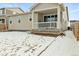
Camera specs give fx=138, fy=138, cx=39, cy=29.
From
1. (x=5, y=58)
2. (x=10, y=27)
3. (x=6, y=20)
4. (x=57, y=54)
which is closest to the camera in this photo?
(x=5, y=58)

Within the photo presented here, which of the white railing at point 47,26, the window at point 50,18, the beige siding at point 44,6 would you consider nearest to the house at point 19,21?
the white railing at point 47,26

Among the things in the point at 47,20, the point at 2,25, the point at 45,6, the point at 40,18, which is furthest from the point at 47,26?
the point at 2,25

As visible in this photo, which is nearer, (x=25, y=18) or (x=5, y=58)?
(x=5, y=58)

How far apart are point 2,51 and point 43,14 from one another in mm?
3884

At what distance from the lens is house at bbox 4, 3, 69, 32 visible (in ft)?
18.8

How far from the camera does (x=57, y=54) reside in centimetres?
312

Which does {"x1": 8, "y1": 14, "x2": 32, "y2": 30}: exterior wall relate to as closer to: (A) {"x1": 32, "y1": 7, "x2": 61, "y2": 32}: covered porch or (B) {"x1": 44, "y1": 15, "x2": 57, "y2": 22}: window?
(A) {"x1": 32, "y1": 7, "x2": 61, "y2": 32}: covered porch

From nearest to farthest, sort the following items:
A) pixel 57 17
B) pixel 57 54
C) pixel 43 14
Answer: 1. pixel 57 54
2. pixel 57 17
3. pixel 43 14

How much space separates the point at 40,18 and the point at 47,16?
0.35 meters

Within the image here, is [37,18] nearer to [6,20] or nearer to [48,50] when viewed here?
[6,20]

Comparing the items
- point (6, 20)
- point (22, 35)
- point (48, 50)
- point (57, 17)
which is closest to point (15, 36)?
point (22, 35)

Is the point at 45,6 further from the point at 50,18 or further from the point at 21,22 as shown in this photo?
the point at 21,22

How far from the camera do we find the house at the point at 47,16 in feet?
19.5

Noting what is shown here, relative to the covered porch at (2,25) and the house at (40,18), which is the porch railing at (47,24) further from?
the covered porch at (2,25)
